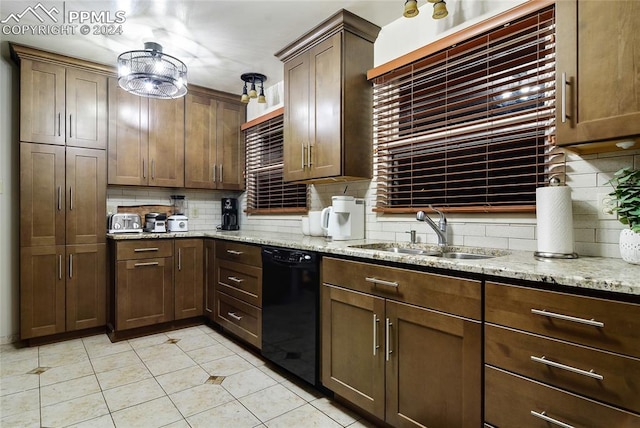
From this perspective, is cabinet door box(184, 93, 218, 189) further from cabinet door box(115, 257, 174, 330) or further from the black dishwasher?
the black dishwasher

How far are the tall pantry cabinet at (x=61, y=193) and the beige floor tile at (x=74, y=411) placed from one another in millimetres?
1250

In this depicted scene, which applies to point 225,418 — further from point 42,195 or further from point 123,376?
point 42,195

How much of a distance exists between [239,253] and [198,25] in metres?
1.74

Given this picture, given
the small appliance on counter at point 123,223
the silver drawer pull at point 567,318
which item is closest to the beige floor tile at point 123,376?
the small appliance on counter at point 123,223

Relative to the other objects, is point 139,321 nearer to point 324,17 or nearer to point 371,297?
point 371,297

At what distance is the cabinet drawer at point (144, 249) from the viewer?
3.10 meters

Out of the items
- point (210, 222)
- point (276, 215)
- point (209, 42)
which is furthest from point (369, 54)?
point (210, 222)

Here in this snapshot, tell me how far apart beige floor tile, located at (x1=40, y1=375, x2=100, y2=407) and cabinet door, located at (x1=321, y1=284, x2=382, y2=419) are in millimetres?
1482

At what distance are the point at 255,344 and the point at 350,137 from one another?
1691 millimetres

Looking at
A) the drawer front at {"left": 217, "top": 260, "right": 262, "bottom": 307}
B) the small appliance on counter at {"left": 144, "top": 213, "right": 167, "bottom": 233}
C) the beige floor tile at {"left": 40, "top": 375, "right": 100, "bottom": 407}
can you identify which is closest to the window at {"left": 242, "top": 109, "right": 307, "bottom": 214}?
the drawer front at {"left": 217, "top": 260, "right": 262, "bottom": 307}

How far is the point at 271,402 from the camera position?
2.09 m

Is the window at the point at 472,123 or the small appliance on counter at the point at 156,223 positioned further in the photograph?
the small appliance on counter at the point at 156,223

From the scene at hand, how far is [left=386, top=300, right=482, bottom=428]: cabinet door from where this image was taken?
4.61 ft

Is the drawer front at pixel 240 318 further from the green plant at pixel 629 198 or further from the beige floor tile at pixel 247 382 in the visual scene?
the green plant at pixel 629 198
